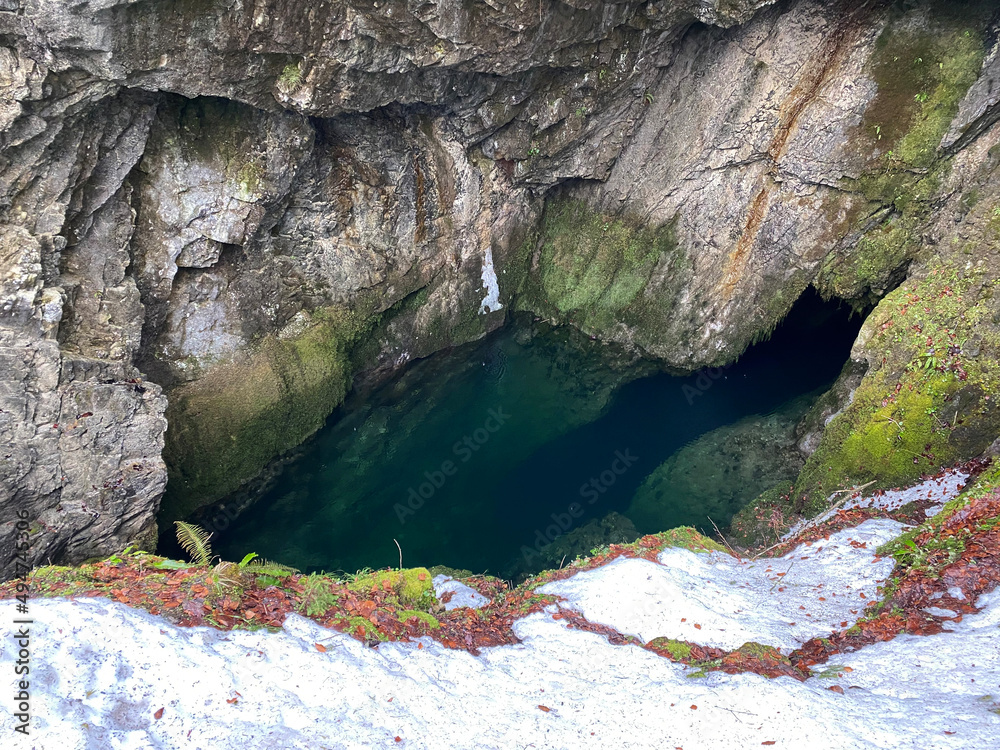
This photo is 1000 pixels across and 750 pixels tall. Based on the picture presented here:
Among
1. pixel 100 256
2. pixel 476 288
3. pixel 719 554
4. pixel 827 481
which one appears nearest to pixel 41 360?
pixel 100 256

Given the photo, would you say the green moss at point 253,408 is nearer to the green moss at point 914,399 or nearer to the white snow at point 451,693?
the white snow at point 451,693

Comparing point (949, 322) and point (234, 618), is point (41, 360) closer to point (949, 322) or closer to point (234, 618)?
point (234, 618)

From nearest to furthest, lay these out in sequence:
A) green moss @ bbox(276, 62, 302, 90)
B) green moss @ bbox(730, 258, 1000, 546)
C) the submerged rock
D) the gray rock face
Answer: the gray rock face → green moss @ bbox(276, 62, 302, 90) → green moss @ bbox(730, 258, 1000, 546) → the submerged rock

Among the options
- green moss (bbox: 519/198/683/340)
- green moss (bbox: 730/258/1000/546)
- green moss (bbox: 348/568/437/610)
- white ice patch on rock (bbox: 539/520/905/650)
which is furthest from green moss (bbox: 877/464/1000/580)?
green moss (bbox: 519/198/683/340)

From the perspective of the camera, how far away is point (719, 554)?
8.48 meters

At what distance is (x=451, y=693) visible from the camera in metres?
5.18

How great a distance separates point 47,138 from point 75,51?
1.37 m

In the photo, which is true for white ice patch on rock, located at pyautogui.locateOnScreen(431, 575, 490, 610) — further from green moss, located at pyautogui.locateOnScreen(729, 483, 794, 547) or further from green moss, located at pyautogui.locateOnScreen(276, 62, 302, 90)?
green moss, located at pyautogui.locateOnScreen(276, 62, 302, 90)

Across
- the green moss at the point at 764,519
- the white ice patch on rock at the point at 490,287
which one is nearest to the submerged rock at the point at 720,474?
the green moss at the point at 764,519

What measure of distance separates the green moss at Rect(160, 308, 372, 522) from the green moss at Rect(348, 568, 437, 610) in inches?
233

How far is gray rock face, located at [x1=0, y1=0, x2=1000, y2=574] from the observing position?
8039 mm

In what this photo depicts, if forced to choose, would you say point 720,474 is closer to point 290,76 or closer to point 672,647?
point 672,647

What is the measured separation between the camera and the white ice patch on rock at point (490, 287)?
48.6 ft

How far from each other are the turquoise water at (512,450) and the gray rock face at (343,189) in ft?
2.89
